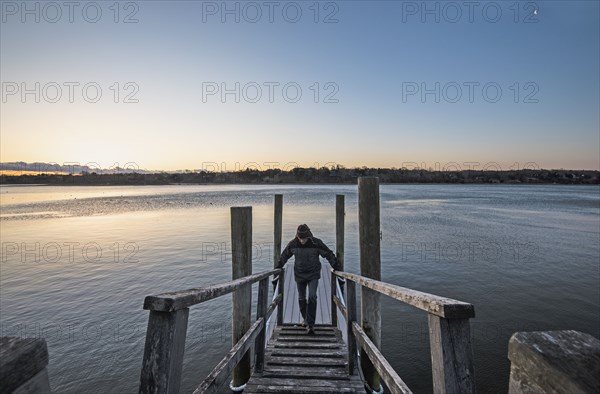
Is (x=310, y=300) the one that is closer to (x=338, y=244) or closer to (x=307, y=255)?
(x=307, y=255)

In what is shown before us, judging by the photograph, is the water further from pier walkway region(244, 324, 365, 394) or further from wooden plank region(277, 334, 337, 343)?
pier walkway region(244, 324, 365, 394)

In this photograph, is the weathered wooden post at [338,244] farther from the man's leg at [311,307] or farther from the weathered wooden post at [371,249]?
the weathered wooden post at [371,249]

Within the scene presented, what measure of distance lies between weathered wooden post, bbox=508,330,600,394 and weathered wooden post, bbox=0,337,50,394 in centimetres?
165

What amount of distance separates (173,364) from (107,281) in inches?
674

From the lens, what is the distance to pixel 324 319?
7906 mm

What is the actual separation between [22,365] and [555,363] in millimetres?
1799

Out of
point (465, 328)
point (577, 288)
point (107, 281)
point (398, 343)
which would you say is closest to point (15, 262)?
point (107, 281)

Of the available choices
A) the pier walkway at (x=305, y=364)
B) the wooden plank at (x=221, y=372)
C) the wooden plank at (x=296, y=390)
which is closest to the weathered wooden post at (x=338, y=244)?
the pier walkway at (x=305, y=364)

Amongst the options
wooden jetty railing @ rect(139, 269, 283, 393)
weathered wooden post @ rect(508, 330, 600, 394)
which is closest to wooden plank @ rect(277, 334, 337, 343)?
wooden jetty railing @ rect(139, 269, 283, 393)

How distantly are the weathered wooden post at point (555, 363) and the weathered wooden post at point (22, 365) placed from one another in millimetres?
1652

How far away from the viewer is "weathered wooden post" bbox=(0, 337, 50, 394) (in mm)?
984

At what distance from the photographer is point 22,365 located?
3.37 feet

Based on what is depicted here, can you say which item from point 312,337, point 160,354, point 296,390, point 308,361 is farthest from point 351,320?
point 160,354

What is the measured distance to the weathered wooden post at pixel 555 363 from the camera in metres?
0.91
